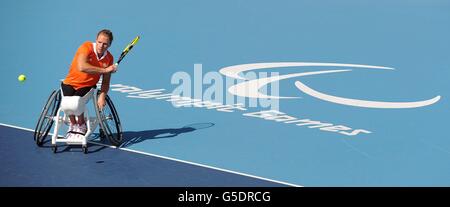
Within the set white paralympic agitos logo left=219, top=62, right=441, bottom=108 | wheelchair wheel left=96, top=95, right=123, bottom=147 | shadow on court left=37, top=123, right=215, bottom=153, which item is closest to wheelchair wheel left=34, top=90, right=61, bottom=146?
shadow on court left=37, top=123, right=215, bottom=153

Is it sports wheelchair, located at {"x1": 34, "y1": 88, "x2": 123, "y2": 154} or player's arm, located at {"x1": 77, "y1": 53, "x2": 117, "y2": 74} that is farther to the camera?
sports wheelchair, located at {"x1": 34, "y1": 88, "x2": 123, "y2": 154}

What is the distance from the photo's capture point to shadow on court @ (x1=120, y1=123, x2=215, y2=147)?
11383mm

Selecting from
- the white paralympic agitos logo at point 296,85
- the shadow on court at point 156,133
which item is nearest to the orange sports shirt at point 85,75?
the shadow on court at point 156,133

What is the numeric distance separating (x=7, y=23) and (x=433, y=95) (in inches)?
434

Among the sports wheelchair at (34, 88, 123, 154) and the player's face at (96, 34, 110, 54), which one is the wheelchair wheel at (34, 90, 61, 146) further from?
the player's face at (96, 34, 110, 54)

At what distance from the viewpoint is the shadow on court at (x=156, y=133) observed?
11.4 metres

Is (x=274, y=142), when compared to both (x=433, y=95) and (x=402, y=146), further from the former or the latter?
(x=433, y=95)

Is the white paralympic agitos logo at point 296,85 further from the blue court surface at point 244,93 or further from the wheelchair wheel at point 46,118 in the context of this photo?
the wheelchair wheel at point 46,118

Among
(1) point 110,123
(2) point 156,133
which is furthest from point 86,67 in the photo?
(2) point 156,133

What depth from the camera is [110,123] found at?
36.9 feet

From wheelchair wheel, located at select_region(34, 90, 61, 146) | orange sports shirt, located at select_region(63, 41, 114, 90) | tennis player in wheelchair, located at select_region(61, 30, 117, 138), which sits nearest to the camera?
tennis player in wheelchair, located at select_region(61, 30, 117, 138)

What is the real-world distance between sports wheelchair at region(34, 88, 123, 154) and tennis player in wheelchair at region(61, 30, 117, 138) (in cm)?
1

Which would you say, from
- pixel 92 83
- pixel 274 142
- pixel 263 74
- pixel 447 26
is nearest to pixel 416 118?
pixel 274 142

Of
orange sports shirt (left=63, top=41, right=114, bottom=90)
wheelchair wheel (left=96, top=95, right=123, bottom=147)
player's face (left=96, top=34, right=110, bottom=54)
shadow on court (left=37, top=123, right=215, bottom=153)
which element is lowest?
shadow on court (left=37, top=123, right=215, bottom=153)
